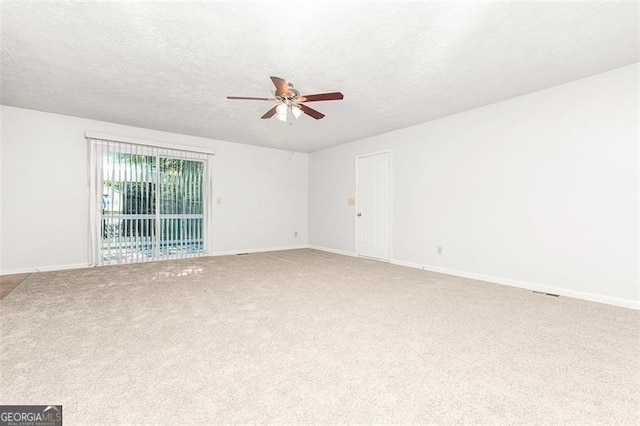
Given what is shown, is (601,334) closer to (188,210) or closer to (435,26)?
(435,26)

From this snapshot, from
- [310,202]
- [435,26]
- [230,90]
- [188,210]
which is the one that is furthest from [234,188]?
[435,26]

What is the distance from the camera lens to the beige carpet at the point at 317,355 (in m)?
1.56

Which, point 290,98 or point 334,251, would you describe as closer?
point 290,98

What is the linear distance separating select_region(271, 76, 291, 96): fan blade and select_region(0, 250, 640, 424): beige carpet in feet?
7.34

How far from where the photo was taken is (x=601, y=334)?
2521mm

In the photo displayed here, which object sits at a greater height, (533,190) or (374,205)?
(533,190)

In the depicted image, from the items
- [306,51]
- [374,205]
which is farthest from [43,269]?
[374,205]

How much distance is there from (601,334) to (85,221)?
7.05 m

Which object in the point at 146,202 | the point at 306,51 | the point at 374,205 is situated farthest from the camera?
the point at 374,205

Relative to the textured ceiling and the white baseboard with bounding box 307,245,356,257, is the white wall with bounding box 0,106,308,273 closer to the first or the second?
the textured ceiling

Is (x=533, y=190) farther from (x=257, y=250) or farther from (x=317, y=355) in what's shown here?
(x=257, y=250)

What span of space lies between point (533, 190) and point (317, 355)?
3.64m

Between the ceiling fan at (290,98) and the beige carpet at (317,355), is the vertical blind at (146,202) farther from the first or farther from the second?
the ceiling fan at (290,98)
